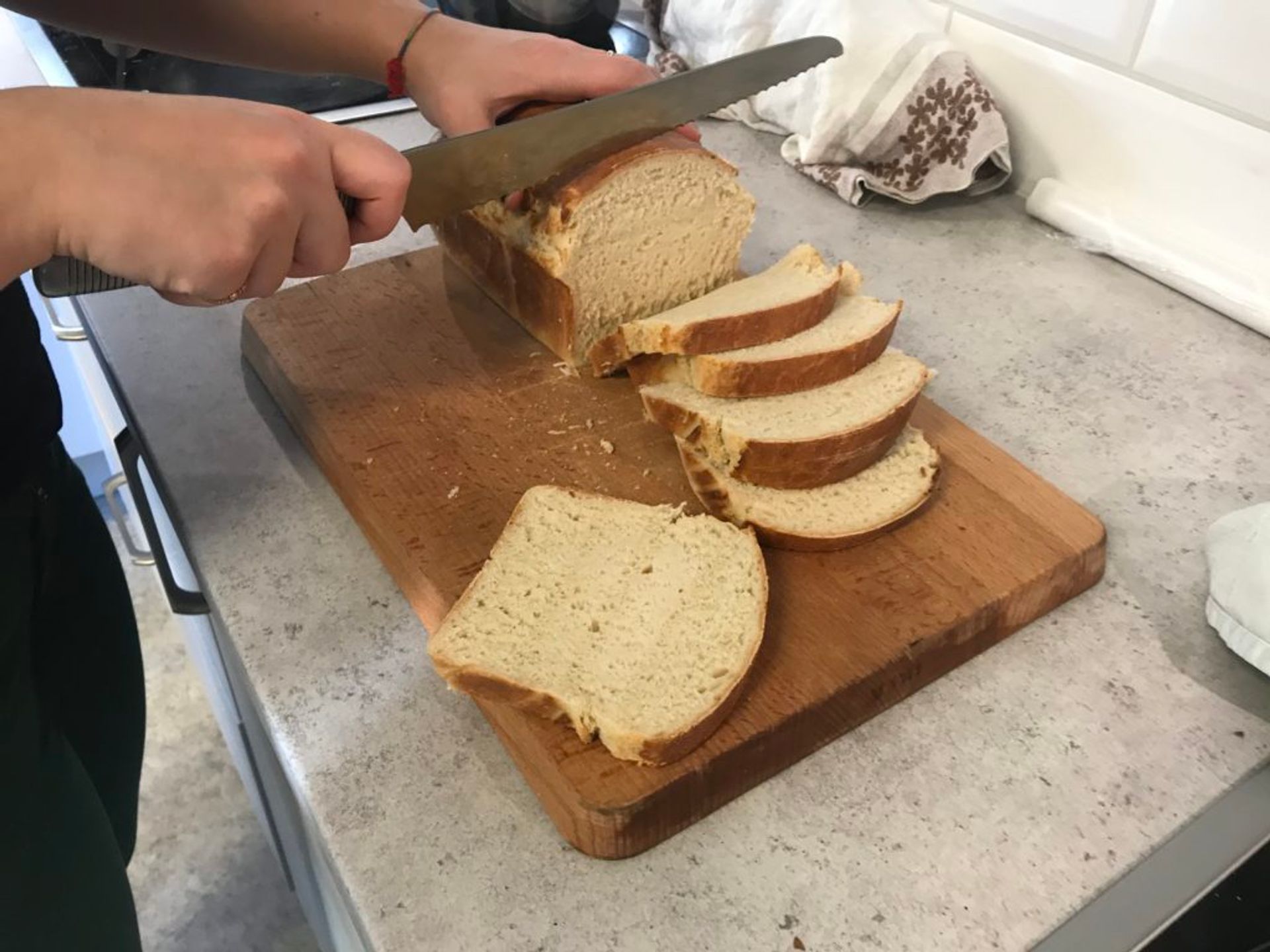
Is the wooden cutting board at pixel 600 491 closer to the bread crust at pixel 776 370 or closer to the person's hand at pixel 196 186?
the bread crust at pixel 776 370

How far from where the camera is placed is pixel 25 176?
776 mm

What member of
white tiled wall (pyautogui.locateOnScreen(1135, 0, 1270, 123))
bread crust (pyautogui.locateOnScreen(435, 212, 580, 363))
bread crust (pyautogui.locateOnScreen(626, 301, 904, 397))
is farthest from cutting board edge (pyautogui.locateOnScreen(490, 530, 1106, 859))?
white tiled wall (pyautogui.locateOnScreen(1135, 0, 1270, 123))

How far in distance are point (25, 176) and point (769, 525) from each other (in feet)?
2.43

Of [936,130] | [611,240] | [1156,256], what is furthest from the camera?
[936,130]

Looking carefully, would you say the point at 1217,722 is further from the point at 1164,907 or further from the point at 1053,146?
→ the point at 1053,146

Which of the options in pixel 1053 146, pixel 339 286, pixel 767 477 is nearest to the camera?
pixel 767 477

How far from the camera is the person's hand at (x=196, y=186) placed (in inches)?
31.4

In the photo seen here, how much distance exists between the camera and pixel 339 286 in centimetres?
148

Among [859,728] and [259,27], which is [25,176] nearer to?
[259,27]

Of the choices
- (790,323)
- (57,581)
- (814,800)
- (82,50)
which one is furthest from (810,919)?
(82,50)

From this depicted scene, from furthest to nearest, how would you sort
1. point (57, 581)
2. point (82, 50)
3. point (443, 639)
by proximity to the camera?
1. point (82, 50)
2. point (57, 581)
3. point (443, 639)

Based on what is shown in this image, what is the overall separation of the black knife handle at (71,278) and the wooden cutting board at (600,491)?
1.04 feet

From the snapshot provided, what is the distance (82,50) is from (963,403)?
189cm

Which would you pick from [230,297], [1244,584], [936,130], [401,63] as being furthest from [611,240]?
[1244,584]
